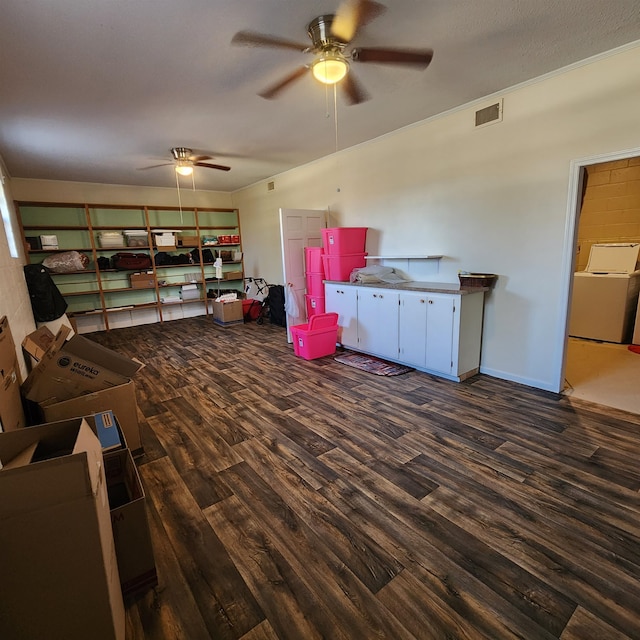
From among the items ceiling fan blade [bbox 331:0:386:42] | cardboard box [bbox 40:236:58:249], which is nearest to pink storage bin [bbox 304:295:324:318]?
ceiling fan blade [bbox 331:0:386:42]

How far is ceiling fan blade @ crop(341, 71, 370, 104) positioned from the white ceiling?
0.06 meters

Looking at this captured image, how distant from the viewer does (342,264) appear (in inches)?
175

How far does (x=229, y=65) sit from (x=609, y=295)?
4975mm

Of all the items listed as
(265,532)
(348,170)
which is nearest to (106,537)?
(265,532)

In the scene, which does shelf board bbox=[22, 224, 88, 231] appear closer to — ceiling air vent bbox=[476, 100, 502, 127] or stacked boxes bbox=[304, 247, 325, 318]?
stacked boxes bbox=[304, 247, 325, 318]

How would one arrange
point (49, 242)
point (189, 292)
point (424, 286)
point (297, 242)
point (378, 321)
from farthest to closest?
1. point (189, 292)
2. point (49, 242)
3. point (297, 242)
4. point (378, 321)
5. point (424, 286)

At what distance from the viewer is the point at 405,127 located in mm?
3875

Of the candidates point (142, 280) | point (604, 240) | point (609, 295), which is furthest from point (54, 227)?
point (604, 240)

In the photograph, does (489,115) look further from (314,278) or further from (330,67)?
(314,278)

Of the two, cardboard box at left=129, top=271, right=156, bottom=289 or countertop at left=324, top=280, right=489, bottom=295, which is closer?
countertop at left=324, top=280, right=489, bottom=295

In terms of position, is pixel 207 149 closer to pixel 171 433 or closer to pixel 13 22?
pixel 13 22

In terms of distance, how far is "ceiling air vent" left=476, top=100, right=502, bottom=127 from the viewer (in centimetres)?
309

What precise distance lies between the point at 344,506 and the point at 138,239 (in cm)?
630

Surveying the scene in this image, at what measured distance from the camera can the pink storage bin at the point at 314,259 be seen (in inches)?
191
